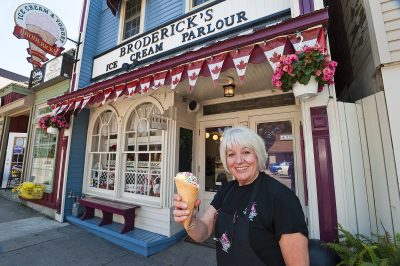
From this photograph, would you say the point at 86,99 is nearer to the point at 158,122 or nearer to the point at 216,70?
the point at 158,122

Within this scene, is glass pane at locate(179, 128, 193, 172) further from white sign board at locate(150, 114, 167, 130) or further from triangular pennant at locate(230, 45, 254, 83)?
triangular pennant at locate(230, 45, 254, 83)

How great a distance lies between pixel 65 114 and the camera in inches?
241

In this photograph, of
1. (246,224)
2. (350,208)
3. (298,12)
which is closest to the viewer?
(246,224)

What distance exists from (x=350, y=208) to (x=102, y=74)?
645cm

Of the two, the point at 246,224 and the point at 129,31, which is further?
the point at 129,31

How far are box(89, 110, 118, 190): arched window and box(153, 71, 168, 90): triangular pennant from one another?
8.63 feet

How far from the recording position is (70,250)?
4195 mm

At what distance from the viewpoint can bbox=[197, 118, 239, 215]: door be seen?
5.00 metres

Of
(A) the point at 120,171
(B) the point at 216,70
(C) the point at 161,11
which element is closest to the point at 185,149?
(A) the point at 120,171

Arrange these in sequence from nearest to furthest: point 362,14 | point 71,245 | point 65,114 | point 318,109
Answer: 1. point 318,109
2. point 362,14
3. point 71,245
4. point 65,114

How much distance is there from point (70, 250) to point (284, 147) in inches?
176

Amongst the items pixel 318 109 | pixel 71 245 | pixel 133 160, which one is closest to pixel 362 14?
pixel 318 109

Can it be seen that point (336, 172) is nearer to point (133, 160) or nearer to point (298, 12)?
point (298, 12)

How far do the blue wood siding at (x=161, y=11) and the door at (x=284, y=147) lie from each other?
320 centimetres
